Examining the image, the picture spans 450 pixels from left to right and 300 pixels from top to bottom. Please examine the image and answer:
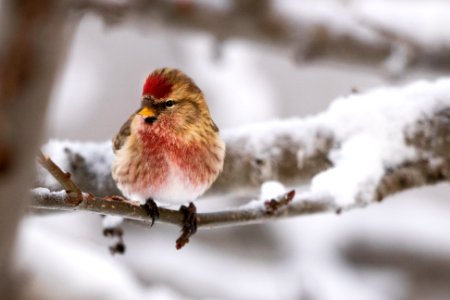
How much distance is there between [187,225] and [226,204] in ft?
8.84

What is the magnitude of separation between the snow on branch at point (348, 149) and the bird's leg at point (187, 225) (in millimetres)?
336

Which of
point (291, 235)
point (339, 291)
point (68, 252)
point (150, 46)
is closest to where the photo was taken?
point (68, 252)

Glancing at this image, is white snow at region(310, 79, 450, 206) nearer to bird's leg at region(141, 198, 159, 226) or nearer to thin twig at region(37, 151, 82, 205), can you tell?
bird's leg at region(141, 198, 159, 226)

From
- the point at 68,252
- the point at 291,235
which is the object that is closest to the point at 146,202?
the point at 68,252

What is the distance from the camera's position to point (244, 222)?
41.9 inches

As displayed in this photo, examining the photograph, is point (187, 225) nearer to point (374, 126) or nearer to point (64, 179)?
point (64, 179)

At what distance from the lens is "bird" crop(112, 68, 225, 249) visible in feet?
3.61

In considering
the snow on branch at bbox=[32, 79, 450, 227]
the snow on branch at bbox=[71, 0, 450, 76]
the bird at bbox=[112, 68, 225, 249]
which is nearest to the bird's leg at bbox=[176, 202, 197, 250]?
the bird at bbox=[112, 68, 225, 249]

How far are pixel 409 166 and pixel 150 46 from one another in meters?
3.50

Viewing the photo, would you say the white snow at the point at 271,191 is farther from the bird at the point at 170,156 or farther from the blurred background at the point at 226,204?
the blurred background at the point at 226,204

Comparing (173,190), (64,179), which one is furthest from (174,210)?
(64,179)

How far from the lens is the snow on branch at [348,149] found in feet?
4.46

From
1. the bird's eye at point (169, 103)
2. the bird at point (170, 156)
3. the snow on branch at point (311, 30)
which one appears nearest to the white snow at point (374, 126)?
the bird at point (170, 156)

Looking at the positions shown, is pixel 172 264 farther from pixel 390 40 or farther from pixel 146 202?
pixel 146 202
